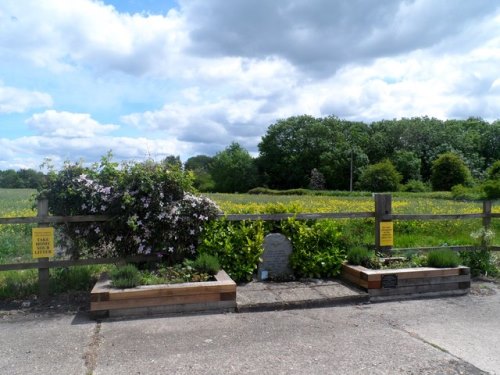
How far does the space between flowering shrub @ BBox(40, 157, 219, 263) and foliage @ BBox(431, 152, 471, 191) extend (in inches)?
2289

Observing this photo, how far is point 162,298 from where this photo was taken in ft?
18.5

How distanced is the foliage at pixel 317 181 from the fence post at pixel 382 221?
2703 inches

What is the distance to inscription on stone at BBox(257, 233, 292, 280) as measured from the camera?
23.9ft

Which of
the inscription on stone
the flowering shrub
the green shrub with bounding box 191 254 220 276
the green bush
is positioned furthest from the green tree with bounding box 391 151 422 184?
the green shrub with bounding box 191 254 220 276

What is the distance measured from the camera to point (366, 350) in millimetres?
4605

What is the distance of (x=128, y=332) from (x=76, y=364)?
89 cm

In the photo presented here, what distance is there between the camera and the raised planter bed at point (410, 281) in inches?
258

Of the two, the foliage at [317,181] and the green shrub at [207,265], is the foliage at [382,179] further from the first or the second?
the green shrub at [207,265]

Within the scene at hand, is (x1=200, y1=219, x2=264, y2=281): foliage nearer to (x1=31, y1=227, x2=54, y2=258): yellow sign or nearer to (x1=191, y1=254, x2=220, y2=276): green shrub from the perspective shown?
(x1=191, y1=254, x2=220, y2=276): green shrub

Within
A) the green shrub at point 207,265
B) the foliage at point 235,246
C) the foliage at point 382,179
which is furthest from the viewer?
the foliage at point 382,179

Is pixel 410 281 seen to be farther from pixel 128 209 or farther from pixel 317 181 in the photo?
pixel 317 181

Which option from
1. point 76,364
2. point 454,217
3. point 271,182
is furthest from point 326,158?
point 76,364

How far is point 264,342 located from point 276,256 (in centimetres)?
260

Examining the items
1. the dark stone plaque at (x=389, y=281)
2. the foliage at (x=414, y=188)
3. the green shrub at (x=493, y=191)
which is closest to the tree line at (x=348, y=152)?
the foliage at (x=414, y=188)
